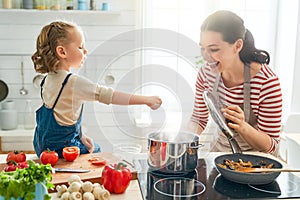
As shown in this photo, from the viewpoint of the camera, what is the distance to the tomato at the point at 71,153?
1.52 meters

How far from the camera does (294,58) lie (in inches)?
120

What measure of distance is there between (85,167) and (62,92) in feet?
1.06

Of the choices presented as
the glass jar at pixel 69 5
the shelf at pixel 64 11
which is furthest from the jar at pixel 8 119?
the glass jar at pixel 69 5

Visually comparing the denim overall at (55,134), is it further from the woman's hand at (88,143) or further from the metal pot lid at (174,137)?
the metal pot lid at (174,137)

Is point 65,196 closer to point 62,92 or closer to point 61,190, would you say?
point 61,190

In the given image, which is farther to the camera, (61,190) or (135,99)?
(135,99)

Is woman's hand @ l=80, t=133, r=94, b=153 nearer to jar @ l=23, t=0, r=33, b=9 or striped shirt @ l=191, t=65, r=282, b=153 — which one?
striped shirt @ l=191, t=65, r=282, b=153

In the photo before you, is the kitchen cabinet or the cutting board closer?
the cutting board

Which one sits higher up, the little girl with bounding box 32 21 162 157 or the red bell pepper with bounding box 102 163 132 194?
the little girl with bounding box 32 21 162 157

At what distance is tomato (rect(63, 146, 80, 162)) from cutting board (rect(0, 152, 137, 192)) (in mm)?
14

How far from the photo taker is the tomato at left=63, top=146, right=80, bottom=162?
1.52m

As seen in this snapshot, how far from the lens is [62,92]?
1.63m

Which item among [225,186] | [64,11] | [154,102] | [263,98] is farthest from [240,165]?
[64,11]

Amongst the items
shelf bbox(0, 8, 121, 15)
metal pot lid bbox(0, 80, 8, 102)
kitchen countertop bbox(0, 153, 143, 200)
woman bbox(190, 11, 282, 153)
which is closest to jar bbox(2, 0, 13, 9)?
shelf bbox(0, 8, 121, 15)
